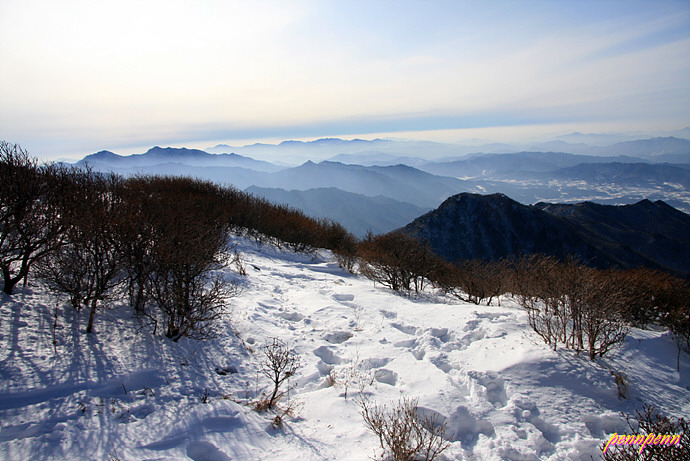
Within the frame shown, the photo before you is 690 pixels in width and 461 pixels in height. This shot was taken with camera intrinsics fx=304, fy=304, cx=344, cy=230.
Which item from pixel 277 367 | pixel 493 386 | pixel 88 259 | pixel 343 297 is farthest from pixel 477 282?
pixel 88 259

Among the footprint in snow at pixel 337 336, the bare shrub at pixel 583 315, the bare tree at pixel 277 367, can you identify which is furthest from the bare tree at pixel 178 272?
the bare shrub at pixel 583 315

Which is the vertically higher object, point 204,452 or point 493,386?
point 204,452

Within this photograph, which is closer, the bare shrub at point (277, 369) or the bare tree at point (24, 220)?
the bare shrub at point (277, 369)

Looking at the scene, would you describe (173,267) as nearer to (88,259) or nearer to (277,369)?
(88,259)

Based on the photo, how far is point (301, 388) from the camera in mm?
4797

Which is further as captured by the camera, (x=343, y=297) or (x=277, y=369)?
(x=343, y=297)

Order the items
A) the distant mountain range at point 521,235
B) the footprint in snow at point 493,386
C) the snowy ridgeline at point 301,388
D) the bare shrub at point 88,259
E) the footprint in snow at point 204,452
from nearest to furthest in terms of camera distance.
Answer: the footprint in snow at point 204,452 < the snowy ridgeline at point 301,388 < the footprint in snow at point 493,386 < the bare shrub at point 88,259 < the distant mountain range at point 521,235

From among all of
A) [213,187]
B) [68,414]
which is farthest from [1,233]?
[213,187]

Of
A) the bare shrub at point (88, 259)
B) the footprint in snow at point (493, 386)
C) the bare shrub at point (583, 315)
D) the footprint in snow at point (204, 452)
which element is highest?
the bare shrub at point (88, 259)

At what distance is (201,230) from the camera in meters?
6.12

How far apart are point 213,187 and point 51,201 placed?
18514 mm

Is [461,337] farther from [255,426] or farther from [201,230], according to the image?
[201,230]

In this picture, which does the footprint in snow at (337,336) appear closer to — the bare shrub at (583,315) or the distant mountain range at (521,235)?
the bare shrub at (583,315)

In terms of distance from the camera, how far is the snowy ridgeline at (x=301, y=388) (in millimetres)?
3400
